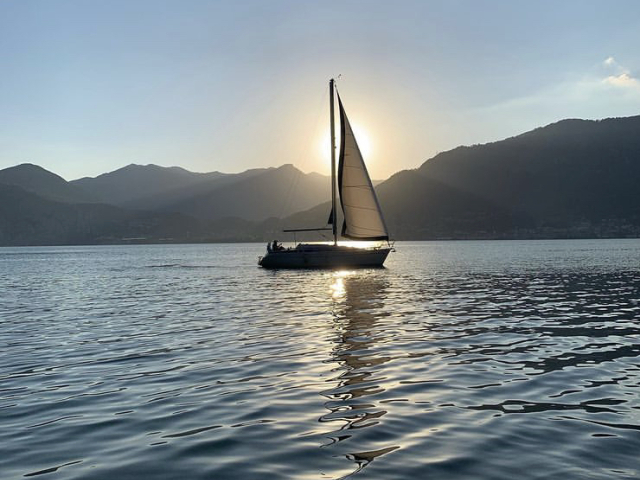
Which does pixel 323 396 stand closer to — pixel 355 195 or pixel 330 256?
pixel 355 195

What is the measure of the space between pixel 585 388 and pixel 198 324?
645 inches

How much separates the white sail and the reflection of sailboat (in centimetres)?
3696

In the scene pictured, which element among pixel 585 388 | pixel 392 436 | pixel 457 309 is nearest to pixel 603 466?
pixel 392 436

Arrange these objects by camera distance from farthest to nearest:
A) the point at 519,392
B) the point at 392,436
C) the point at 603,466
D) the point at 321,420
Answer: the point at 519,392
the point at 321,420
the point at 392,436
the point at 603,466

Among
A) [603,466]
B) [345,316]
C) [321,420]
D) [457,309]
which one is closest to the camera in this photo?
[603,466]

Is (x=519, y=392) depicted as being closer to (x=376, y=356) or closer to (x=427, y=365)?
(x=427, y=365)

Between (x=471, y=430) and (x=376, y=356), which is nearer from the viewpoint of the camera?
(x=471, y=430)

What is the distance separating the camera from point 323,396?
39.7 feet

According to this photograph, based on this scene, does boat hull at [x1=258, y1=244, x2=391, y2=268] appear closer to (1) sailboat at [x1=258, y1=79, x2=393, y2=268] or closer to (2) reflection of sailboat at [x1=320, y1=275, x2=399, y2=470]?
(1) sailboat at [x1=258, y1=79, x2=393, y2=268]

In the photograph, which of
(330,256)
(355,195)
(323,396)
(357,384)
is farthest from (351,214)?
(323,396)

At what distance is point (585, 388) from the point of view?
1266cm

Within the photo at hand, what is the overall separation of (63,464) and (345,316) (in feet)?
62.2

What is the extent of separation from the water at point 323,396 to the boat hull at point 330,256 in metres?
39.1

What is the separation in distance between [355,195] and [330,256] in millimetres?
7904
